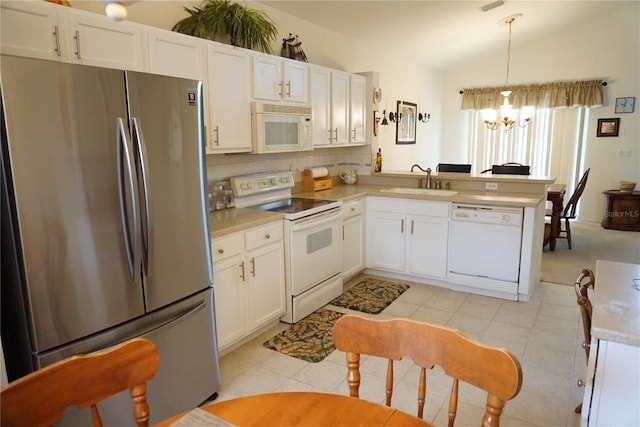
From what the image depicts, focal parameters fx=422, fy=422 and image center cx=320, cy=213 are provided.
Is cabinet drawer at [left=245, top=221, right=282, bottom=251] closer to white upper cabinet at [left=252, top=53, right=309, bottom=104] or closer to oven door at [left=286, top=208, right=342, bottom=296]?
oven door at [left=286, top=208, right=342, bottom=296]

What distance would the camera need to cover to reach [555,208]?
16.9 ft

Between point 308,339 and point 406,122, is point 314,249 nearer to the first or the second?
point 308,339

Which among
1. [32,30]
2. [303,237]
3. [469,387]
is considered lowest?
[469,387]

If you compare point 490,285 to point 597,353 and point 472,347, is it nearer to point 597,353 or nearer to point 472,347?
point 597,353

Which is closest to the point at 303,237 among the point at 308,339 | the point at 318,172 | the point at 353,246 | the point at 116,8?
the point at 308,339

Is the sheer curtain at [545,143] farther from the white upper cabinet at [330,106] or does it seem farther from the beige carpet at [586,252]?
the white upper cabinet at [330,106]

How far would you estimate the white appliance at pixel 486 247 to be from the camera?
3.61 metres

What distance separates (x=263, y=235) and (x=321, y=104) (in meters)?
1.61

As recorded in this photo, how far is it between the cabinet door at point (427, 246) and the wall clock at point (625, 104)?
4546 mm

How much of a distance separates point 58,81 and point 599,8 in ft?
22.4

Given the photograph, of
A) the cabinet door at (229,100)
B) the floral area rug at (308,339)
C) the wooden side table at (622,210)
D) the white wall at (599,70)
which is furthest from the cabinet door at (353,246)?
the white wall at (599,70)

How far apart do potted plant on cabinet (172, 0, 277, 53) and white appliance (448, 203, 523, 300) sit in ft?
7.38

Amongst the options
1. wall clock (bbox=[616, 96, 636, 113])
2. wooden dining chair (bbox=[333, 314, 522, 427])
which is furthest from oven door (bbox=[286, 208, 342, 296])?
wall clock (bbox=[616, 96, 636, 113])

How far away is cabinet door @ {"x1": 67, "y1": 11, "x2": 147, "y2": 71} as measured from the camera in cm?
204
